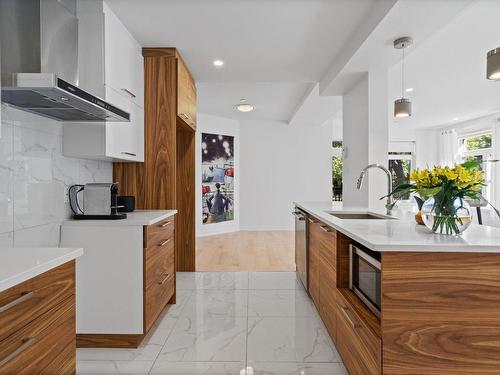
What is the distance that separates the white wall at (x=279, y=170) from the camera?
7531 mm

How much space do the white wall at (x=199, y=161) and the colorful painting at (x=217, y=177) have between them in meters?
0.09

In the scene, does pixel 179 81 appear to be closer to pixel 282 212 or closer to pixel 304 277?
pixel 304 277

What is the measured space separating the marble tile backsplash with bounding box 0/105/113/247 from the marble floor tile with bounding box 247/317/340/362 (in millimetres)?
1518

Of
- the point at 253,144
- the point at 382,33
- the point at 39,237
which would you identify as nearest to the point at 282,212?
the point at 253,144

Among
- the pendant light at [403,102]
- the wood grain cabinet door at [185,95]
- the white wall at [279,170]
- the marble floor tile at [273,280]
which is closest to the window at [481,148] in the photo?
the white wall at [279,170]

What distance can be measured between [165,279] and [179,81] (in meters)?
1.83

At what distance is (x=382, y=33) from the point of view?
7.96ft

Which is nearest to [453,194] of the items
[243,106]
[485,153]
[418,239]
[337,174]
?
[418,239]

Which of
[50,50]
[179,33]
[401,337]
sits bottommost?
[401,337]

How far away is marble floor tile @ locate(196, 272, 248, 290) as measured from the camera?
350 centimetres

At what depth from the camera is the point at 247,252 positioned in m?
5.25

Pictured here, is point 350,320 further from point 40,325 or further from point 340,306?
point 40,325

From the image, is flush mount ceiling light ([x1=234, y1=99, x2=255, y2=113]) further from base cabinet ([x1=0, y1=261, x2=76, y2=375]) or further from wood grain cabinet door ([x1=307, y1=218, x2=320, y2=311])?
base cabinet ([x1=0, y1=261, x2=76, y2=375])

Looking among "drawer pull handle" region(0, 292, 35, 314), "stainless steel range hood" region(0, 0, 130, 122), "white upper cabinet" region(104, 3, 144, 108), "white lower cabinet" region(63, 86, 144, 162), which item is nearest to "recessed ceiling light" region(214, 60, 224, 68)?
"white upper cabinet" region(104, 3, 144, 108)
